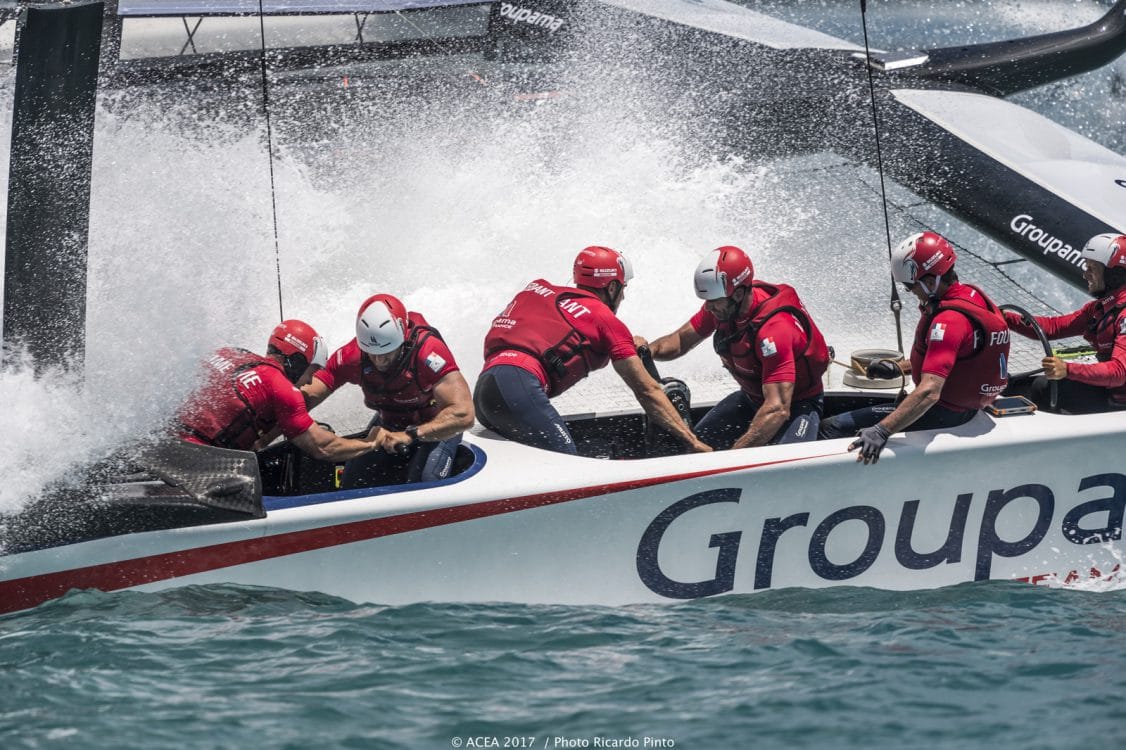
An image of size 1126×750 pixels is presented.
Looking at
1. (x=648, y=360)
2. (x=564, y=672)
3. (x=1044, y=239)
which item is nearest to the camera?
(x=564, y=672)

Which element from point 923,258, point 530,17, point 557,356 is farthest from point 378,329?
point 530,17

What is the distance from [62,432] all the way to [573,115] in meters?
7.32

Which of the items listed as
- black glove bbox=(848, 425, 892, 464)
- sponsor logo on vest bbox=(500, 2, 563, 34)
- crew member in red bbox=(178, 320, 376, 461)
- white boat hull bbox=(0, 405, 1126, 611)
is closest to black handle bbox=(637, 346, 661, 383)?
white boat hull bbox=(0, 405, 1126, 611)

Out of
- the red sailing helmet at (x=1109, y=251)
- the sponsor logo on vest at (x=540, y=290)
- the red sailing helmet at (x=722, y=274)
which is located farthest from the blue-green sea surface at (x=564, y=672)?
the red sailing helmet at (x=1109, y=251)

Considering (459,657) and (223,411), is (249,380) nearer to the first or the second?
(223,411)

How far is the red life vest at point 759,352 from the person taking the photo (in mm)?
5320

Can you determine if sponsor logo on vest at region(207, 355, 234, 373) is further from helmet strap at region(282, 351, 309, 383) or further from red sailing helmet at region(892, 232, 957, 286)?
red sailing helmet at region(892, 232, 957, 286)

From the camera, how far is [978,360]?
16.7ft

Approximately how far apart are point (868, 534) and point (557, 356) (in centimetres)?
147

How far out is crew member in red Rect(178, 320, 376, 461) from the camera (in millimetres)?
4965

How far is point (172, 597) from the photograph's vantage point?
4.57 m

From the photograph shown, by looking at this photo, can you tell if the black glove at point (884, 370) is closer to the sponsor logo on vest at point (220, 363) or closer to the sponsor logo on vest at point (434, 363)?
the sponsor logo on vest at point (434, 363)

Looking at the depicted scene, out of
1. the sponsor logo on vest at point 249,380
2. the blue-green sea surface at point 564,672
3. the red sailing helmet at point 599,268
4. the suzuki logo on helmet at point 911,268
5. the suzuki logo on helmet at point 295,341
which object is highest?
the red sailing helmet at point 599,268

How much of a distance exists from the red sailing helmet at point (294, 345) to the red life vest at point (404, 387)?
0.28 metres
